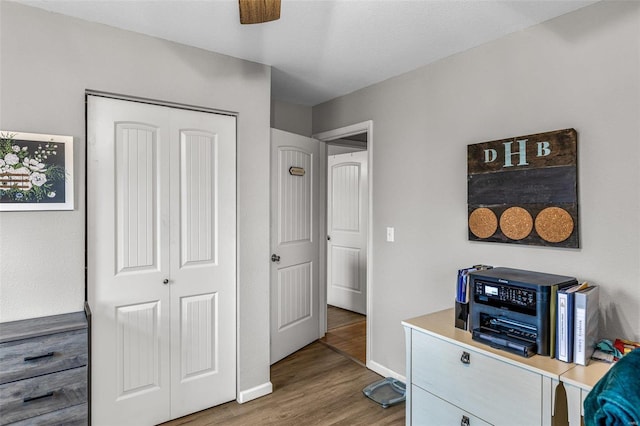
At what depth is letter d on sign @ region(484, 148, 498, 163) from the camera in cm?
223

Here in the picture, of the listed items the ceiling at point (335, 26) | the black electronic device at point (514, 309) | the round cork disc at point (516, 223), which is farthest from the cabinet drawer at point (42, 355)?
the round cork disc at point (516, 223)

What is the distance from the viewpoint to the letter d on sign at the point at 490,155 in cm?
223

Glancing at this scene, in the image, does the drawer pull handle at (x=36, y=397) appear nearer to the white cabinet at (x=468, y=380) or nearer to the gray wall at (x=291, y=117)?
the white cabinet at (x=468, y=380)

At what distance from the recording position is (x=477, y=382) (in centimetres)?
171

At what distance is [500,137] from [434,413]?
161 cm

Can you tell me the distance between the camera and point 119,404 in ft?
7.15

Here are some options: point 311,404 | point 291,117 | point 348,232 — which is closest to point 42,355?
point 311,404

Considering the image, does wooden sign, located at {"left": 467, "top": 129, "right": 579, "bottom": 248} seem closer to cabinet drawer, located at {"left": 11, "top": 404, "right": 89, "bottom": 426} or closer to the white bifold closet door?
the white bifold closet door

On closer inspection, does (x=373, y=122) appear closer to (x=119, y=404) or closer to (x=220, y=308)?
(x=220, y=308)

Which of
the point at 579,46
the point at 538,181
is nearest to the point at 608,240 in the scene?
the point at 538,181

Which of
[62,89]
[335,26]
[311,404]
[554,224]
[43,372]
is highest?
[335,26]

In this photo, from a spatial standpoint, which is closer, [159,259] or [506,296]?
[506,296]

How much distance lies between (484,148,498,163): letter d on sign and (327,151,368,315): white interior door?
2.17 meters

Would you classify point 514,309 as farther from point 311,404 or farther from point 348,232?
point 348,232
